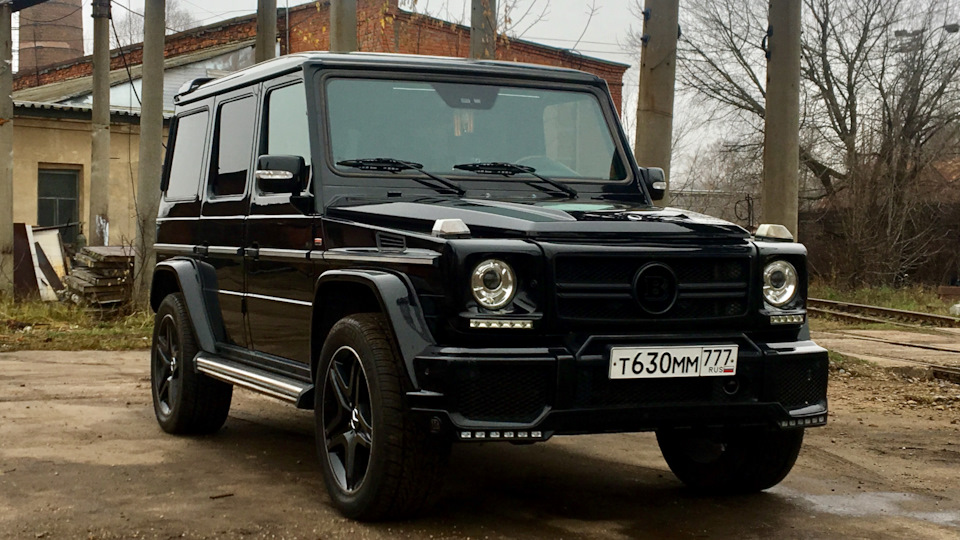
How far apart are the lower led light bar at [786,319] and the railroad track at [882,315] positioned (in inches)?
551

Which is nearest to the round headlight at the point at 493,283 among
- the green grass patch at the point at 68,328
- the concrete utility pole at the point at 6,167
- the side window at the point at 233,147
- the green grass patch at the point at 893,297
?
the side window at the point at 233,147

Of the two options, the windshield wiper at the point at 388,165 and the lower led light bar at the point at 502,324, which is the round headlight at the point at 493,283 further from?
the windshield wiper at the point at 388,165

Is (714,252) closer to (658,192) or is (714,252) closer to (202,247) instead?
(658,192)

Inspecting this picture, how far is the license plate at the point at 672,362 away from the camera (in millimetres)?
4621

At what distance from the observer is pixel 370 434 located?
488 centimetres

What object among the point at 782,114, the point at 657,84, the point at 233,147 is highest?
the point at 657,84

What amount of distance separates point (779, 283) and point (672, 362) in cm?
66

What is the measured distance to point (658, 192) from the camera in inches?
248

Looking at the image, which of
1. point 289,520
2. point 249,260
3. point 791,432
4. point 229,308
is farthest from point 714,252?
point 229,308

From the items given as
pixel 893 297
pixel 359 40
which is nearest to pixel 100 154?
pixel 359 40

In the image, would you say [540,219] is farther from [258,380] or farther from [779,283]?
[258,380]

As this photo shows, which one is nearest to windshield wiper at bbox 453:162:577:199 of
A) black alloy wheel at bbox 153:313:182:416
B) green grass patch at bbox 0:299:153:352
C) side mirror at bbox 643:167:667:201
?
side mirror at bbox 643:167:667:201

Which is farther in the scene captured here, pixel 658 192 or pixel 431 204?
pixel 658 192

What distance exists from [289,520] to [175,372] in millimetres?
2710
